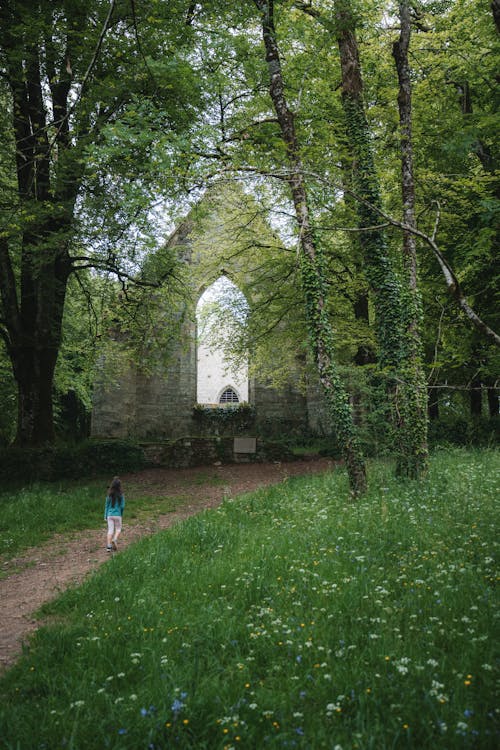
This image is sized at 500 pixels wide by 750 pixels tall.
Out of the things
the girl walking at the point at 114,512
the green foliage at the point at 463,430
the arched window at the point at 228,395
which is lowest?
the girl walking at the point at 114,512

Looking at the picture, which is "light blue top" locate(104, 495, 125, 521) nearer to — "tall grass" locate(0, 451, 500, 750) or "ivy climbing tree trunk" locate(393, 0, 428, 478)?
"tall grass" locate(0, 451, 500, 750)

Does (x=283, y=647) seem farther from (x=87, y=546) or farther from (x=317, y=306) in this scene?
(x=317, y=306)

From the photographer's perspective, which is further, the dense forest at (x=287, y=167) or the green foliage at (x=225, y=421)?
the green foliage at (x=225, y=421)

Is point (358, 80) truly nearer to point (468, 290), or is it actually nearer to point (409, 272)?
point (409, 272)

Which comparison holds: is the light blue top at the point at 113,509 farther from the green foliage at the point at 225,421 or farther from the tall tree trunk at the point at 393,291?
the green foliage at the point at 225,421

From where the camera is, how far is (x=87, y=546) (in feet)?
26.1

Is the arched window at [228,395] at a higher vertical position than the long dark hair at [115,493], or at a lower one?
higher

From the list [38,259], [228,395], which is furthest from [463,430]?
[228,395]

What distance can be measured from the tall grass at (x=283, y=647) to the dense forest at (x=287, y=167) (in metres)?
2.77

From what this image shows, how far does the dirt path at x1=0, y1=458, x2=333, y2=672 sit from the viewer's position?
4.95 metres

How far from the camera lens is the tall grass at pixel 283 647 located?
261 cm

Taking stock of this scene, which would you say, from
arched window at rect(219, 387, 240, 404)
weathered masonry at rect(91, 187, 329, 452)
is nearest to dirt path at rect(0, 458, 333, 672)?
weathered masonry at rect(91, 187, 329, 452)

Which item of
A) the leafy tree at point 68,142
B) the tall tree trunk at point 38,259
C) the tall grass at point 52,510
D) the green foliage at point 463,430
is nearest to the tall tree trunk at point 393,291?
the leafy tree at point 68,142

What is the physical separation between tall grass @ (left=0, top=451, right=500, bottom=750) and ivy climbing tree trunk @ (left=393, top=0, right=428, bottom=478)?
217 centimetres
